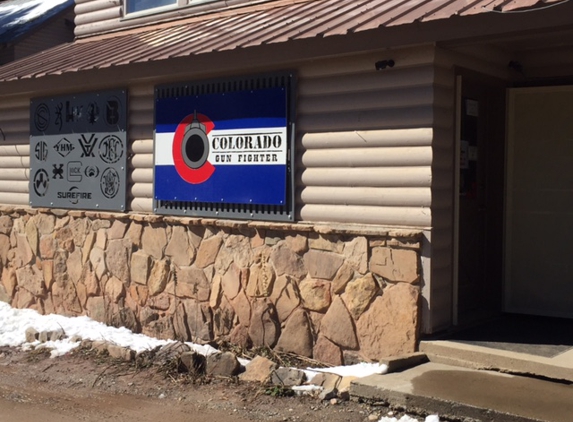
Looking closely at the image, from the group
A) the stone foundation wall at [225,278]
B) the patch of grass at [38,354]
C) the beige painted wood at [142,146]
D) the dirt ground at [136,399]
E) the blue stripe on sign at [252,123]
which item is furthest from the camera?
the beige painted wood at [142,146]

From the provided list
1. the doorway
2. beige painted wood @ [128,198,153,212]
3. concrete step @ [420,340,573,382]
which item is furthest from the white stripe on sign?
concrete step @ [420,340,573,382]

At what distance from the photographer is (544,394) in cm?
564

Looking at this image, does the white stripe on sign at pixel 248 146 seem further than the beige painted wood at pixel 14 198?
No

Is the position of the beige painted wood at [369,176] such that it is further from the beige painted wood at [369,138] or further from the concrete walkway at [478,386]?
the concrete walkway at [478,386]

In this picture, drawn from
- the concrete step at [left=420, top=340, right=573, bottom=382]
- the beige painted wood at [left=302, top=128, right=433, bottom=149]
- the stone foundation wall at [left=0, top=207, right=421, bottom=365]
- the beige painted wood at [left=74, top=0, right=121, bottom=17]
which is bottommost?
the concrete step at [left=420, top=340, right=573, bottom=382]

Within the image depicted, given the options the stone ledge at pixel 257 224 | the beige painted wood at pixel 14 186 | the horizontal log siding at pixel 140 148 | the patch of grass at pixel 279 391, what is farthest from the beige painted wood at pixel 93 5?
the patch of grass at pixel 279 391

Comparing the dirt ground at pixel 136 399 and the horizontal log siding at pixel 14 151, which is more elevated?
the horizontal log siding at pixel 14 151

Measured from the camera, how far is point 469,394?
5656mm

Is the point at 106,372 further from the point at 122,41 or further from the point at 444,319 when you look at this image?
the point at 122,41

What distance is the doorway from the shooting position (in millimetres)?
7586

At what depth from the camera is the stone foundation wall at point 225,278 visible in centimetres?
684

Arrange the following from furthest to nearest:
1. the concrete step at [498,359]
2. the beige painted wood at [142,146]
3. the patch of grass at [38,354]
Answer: the beige painted wood at [142,146] < the patch of grass at [38,354] < the concrete step at [498,359]

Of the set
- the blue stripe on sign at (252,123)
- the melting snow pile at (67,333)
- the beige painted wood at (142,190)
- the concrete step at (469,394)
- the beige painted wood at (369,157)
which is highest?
the blue stripe on sign at (252,123)

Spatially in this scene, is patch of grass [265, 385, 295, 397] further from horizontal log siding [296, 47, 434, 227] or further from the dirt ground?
horizontal log siding [296, 47, 434, 227]
